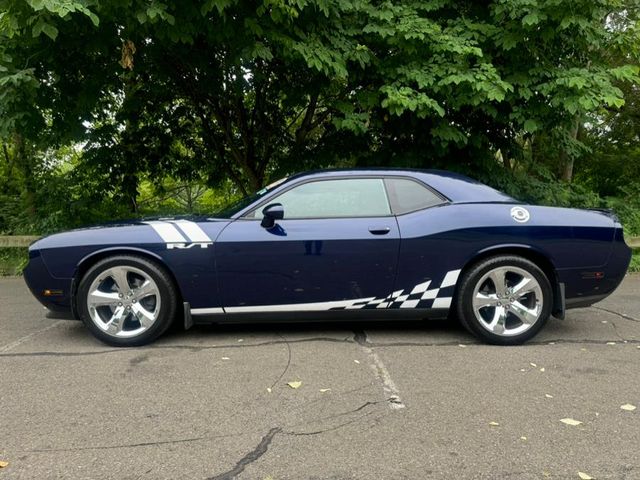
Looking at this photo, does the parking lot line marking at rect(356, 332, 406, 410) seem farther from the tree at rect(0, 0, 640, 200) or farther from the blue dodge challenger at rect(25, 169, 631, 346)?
the tree at rect(0, 0, 640, 200)

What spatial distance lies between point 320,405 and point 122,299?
197 centimetres

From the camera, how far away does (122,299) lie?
390cm

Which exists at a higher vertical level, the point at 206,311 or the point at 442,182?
the point at 442,182

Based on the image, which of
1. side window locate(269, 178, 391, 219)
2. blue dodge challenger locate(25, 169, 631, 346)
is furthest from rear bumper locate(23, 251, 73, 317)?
side window locate(269, 178, 391, 219)

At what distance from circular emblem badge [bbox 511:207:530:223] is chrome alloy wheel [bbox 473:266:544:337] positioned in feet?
1.32

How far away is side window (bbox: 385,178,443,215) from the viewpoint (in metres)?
4.06

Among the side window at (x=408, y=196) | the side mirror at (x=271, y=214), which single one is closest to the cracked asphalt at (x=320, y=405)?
the side mirror at (x=271, y=214)

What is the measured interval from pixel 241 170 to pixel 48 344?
667 centimetres

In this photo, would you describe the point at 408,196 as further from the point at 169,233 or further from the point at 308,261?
the point at 169,233

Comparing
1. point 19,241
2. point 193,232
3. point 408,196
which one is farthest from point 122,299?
point 19,241

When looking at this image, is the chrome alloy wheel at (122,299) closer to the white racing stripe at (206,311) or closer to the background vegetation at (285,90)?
the white racing stripe at (206,311)

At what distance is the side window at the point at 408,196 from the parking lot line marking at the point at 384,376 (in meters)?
1.15

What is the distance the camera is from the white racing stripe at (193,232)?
12.8 ft

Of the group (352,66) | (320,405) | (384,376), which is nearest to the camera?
(320,405)
